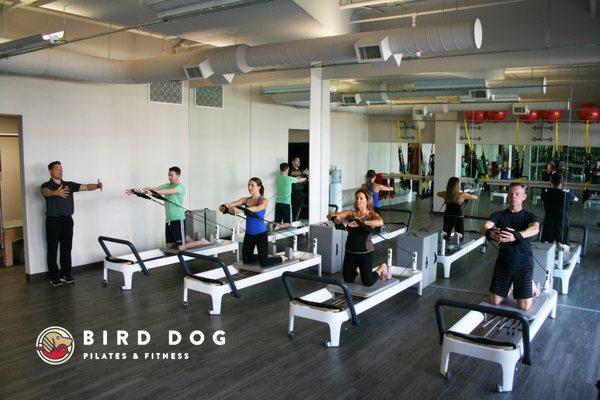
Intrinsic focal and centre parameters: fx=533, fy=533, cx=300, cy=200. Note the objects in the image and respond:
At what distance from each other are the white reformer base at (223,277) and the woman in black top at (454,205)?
4.97 ft

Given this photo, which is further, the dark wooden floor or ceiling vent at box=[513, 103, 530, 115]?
ceiling vent at box=[513, 103, 530, 115]

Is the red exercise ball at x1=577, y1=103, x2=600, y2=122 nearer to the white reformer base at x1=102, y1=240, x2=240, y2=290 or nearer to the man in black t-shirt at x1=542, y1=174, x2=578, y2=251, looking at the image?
the man in black t-shirt at x1=542, y1=174, x2=578, y2=251

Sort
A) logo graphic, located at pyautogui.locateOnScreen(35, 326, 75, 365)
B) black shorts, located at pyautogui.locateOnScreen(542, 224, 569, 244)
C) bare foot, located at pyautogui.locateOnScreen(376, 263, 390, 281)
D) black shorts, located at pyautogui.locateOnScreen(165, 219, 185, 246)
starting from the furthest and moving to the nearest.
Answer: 1. black shorts, located at pyautogui.locateOnScreen(165, 219, 185, 246)
2. black shorts, located at pyautogui.locateOnScreen(542, 224, 569, 244)
3. bare foot, located at pyautogui.locateOnScreen(376, 263, 390, 281)
4. logo graphic, located at pyautogui.locateOnScreen(35, 326, 75, 365)

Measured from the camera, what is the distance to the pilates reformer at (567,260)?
5320mm

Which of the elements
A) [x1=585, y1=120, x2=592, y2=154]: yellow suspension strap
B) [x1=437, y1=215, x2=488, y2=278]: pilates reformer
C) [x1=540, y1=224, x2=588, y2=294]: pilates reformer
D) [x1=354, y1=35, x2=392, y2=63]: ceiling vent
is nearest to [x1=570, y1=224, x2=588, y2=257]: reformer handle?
[x1=540, y1=224, x2=588, y2=294]: pilates reformer

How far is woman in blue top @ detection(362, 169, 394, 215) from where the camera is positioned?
Result: 6.70 metres

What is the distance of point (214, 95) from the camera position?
26.5ft

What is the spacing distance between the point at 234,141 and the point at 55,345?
4.57 meters

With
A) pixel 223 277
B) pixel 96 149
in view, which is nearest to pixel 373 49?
pixel 223 277

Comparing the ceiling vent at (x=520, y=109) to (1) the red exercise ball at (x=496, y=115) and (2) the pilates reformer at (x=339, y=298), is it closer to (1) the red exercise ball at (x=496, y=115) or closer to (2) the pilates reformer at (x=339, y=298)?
(1) the red exercise ball at (x=496, y=115)

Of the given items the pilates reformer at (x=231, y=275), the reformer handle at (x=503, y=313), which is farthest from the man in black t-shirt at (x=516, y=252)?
the pilates reformer at (x=231, y=275)

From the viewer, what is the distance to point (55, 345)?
4.18m

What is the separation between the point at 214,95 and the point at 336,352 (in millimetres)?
5131

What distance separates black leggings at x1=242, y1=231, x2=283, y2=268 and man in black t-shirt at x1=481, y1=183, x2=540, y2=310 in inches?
91.7
